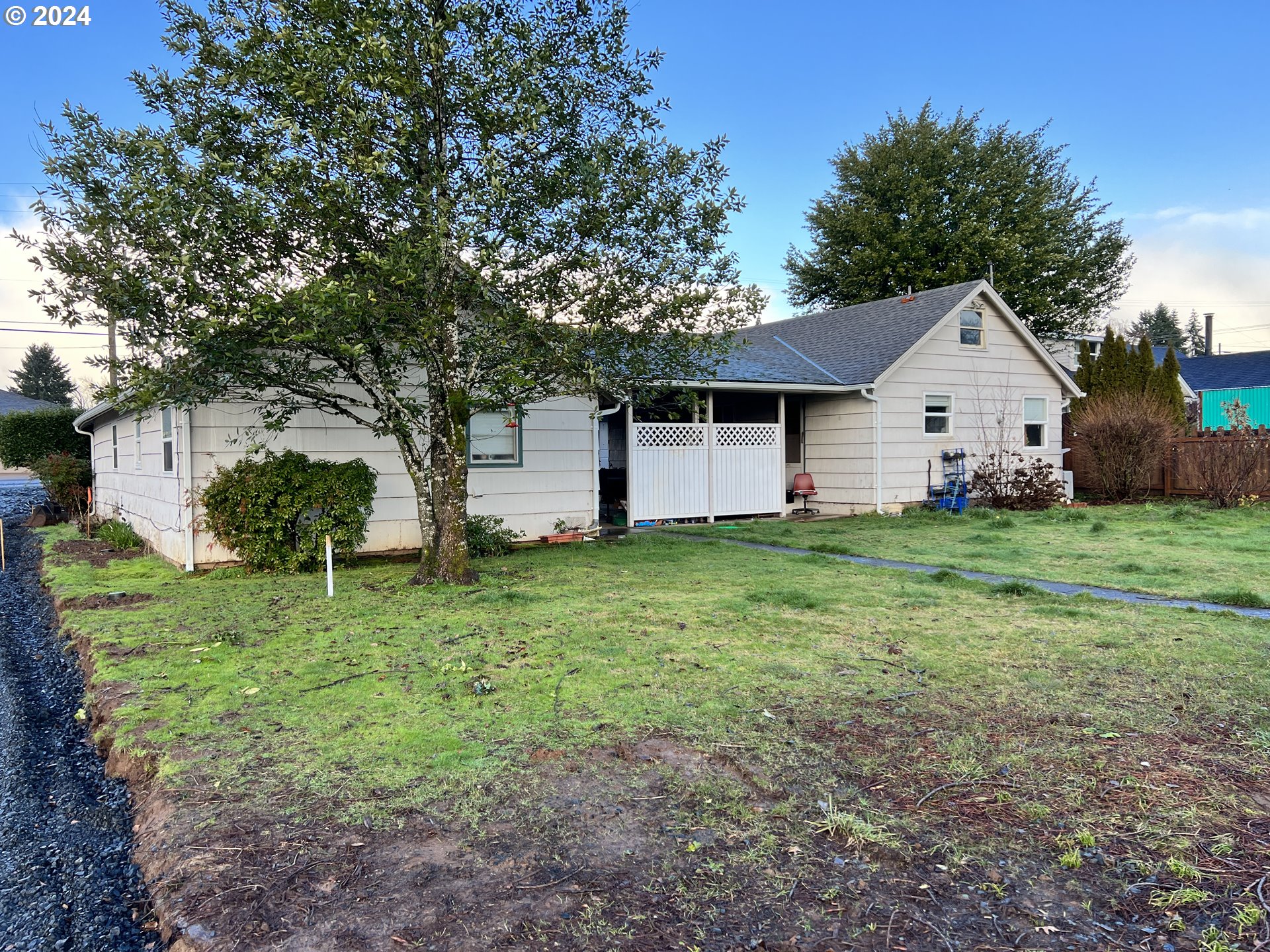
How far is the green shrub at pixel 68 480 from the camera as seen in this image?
17.5 meters

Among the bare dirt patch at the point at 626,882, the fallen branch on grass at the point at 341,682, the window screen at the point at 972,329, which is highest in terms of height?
the window screen at the point at 972,329

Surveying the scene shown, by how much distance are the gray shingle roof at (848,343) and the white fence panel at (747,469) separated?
109cm

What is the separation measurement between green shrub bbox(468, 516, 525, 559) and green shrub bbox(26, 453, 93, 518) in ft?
41.7

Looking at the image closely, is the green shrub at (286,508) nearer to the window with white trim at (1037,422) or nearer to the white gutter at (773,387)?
the white gutter at (773,387)

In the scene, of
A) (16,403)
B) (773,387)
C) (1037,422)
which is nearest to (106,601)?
(773,387)

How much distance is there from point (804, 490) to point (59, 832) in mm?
14161

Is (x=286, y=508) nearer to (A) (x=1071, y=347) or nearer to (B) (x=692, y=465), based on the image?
(B) (x=692, y=465)

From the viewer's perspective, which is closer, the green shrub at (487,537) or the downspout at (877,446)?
the green shrub at (487,537)

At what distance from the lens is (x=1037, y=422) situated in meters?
17.8

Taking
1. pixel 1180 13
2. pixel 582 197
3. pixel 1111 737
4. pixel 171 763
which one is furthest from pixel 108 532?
pixel 1180 13

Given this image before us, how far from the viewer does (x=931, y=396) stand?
16.4m

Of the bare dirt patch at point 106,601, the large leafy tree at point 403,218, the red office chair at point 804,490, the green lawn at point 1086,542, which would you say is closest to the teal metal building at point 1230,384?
the green lawn at point 1086,542

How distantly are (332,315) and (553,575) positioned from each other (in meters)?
3.69

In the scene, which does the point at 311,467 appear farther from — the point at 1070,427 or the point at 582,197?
the point at 1070,427
